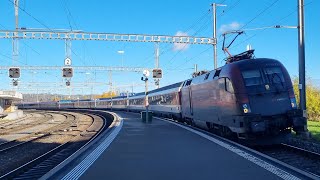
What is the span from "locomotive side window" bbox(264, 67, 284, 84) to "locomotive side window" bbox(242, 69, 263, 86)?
0.35m

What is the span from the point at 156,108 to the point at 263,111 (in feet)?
98.1

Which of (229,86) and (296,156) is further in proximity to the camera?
(229,86)

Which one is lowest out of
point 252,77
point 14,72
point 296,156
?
point 296,156

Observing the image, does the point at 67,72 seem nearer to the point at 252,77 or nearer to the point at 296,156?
the point at 252,77

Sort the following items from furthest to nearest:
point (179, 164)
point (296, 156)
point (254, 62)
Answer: point (254, 62) < point (296, 156) < point (179, 164)

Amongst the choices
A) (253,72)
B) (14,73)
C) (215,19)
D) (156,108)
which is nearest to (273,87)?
(253,72)

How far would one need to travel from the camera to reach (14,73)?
34531mm

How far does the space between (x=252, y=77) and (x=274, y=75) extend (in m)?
0.84

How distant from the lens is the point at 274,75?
14.6 m

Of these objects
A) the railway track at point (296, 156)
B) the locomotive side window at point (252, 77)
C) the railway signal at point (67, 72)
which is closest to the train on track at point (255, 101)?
the locomotive side window at point (252, 77)

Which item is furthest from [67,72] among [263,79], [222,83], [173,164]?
[173,164]

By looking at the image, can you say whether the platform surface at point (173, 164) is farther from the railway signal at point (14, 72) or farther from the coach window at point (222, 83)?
the railway signal at point (14, 72)

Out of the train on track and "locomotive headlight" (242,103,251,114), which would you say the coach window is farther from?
"locomotive headlight" (242,103,251,114)

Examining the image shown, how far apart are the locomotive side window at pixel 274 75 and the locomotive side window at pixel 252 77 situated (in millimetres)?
353
